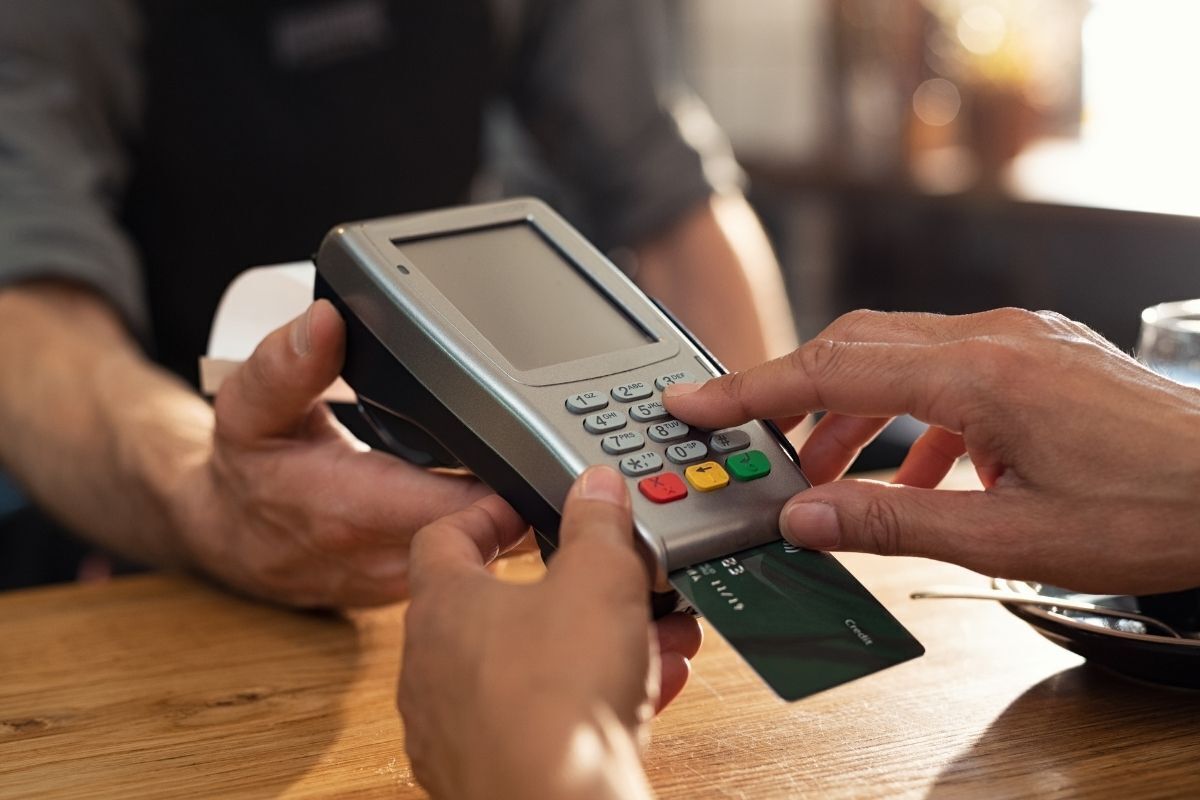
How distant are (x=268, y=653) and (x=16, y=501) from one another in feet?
2.35

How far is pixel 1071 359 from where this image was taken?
45 cm

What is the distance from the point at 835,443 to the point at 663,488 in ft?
0.51

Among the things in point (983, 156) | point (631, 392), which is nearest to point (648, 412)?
point (631, 392)

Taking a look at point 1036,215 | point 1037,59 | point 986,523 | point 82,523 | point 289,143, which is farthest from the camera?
point 1037,59

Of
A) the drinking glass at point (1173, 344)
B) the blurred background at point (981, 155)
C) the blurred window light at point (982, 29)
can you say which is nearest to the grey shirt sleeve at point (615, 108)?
the blurred background at point (981, 155)

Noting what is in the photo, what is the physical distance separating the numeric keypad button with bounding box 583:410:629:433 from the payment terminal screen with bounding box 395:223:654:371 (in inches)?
1.5

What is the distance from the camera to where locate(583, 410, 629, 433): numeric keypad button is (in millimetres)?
465

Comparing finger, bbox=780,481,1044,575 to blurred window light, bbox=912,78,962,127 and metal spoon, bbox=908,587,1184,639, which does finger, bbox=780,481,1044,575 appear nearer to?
metal spoon, bbox=908,587,1184,639

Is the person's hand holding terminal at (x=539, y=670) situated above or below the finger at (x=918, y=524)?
above

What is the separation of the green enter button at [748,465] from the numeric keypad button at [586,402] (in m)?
0.05

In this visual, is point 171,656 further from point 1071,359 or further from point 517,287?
point 1071,359

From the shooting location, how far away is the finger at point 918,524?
433 millimetres

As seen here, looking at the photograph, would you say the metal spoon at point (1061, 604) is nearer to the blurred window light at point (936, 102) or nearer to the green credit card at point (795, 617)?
the green credit card at point (795, 617)

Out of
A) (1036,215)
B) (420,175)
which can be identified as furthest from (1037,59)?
(420,175)
